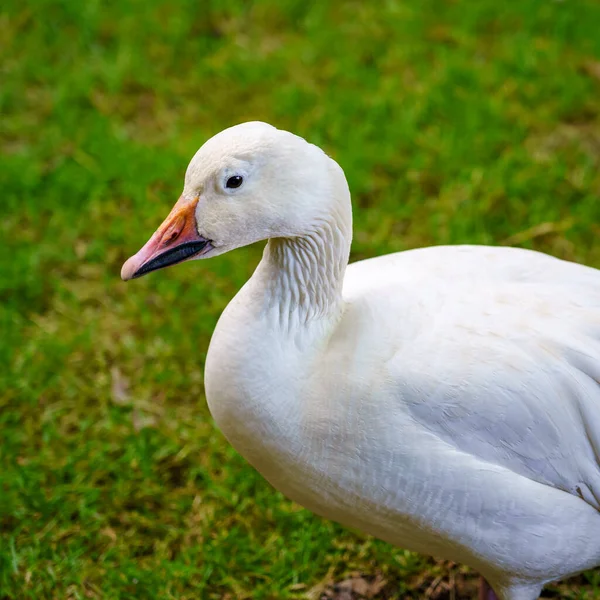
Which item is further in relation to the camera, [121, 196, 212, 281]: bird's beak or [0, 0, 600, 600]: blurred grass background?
[0, 0, 600, 600]: blurred grass background

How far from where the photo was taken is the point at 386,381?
2.13 meters

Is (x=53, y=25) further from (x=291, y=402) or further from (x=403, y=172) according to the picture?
(x=291, y=402)

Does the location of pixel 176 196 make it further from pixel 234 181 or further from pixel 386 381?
pixel 386 381

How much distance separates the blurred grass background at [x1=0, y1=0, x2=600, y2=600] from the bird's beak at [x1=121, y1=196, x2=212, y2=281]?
1.15 meters

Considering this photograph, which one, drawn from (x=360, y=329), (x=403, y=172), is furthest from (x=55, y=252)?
(x=360, y=329)

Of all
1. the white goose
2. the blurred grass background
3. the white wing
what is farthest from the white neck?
the blurred grass background

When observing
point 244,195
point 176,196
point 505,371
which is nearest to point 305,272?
point 244,195

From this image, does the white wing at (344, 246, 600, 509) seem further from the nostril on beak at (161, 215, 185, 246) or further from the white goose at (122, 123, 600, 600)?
the nostril on beak at (161, 215, 185, 246)

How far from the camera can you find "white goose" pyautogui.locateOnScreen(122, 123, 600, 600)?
2086 mm

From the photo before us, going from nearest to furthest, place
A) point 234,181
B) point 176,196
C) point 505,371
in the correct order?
point 234,181, point 505,371, point 176,196

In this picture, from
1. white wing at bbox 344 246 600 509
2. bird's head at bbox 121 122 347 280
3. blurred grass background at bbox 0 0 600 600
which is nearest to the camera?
bird's head at bbox 121 122 347 280

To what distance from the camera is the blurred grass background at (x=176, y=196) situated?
2.91 m

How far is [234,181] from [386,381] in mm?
594

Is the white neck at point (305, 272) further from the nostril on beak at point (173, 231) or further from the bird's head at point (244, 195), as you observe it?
the nostril on beak at point (173, 231)
